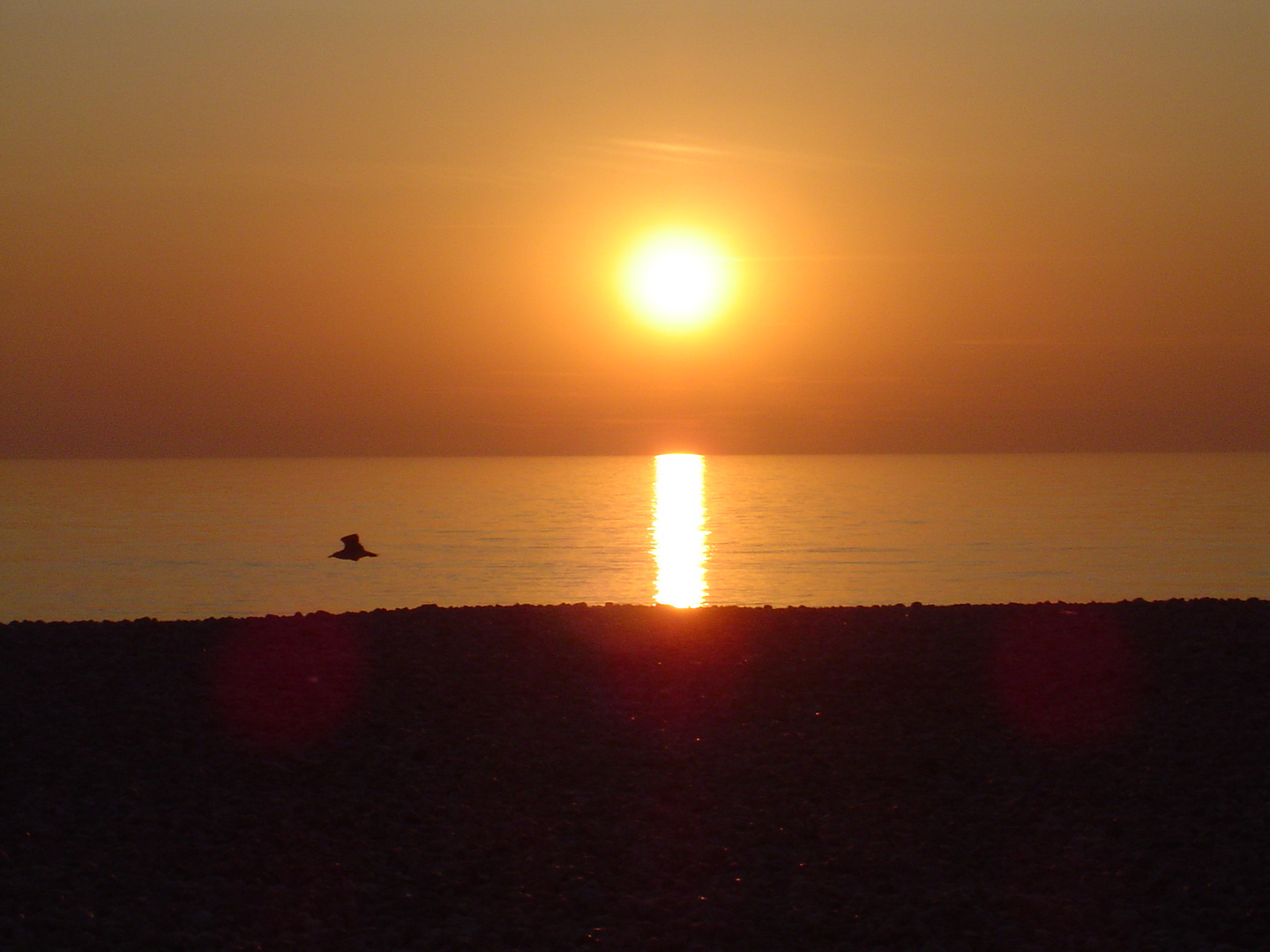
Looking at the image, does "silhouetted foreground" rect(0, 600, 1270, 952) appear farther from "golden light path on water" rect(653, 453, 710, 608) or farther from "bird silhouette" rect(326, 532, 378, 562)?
"bird silhouette" rect(326, 532, 378, 562)

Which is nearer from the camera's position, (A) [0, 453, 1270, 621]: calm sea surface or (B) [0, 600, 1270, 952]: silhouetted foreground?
(B) [0, 600, 1270, 952]: silhouetted foreground

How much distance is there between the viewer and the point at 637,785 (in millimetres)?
9102

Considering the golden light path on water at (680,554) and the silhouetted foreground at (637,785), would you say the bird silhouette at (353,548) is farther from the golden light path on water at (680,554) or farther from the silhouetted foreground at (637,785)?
the silhouetted foreground at (637,785)

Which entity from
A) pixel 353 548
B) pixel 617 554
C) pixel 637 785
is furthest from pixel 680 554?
pixel 637 785

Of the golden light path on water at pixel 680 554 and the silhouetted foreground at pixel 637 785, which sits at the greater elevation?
the golden light path on water at pixel 680 554

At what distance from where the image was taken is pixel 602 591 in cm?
3225

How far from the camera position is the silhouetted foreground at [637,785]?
7004 mm

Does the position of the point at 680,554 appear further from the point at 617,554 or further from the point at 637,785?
the point at 637,785

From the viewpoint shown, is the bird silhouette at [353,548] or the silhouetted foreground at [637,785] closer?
the silhouetted foreground at [637,785]

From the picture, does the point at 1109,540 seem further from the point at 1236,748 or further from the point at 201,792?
the point at 201,792

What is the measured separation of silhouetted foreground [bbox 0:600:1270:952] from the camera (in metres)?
7.00

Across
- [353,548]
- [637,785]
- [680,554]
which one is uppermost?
[680,554]

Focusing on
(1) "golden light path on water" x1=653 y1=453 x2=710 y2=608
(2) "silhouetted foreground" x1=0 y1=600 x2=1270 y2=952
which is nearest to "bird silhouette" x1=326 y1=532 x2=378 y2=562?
(1) "golden light path on water" x1=653 y1=453 x2=710 y2=608

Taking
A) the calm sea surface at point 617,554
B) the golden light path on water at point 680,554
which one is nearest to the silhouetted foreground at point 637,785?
the golden light path on water at point 680,554
